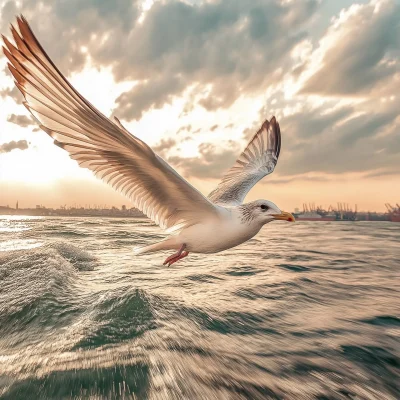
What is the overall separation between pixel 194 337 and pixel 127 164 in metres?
2.54

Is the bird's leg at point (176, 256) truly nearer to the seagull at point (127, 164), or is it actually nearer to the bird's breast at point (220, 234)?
the seagull at point (127, 164)

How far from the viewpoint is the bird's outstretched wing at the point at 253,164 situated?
676 cm

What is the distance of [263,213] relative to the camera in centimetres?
400

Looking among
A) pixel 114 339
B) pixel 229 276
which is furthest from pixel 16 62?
pixel 229 276

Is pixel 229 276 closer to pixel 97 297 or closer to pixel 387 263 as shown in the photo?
pixel 97 297

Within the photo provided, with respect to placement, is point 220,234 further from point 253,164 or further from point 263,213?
point 253,164

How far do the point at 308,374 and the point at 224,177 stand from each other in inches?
221

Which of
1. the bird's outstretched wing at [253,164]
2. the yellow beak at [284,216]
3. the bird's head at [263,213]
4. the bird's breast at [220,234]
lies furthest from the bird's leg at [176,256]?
the bird's outstretched wing at [253,164]

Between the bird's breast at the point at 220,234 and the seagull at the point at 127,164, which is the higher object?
the seagull at the point at 127,164

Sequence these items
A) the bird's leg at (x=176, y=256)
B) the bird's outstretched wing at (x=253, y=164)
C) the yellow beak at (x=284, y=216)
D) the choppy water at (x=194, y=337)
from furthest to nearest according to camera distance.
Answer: the bird's outstretched wing at (x=253, y=164)
the bird's leg at (x=176, y=256)
the yellow beak at (x=284, y=216)
the choppy water at (x=194, y=337)

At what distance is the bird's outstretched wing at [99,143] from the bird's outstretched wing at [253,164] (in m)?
2.26

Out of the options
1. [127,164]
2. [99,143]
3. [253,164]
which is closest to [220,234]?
[127,164]

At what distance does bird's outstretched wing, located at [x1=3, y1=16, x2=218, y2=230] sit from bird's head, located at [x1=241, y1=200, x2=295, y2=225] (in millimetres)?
455

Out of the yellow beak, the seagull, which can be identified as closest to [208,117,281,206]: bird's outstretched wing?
the seagull
